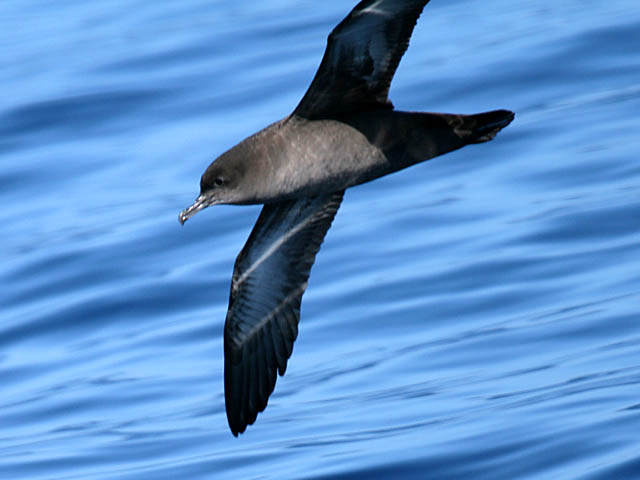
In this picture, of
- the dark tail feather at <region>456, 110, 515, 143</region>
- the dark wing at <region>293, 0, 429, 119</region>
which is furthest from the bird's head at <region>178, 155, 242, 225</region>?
the dark tail feather at <region>456, 110, 515, 143</region>

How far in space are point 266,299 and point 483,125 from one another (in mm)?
2313

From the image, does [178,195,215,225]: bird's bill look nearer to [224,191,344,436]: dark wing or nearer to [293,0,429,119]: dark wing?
[293,0,429,119]: dark wing

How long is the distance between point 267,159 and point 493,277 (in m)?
4.80

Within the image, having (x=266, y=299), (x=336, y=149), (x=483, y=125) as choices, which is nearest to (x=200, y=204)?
(x=336, y=149)

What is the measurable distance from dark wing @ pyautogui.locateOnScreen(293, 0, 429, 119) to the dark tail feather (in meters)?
0.46

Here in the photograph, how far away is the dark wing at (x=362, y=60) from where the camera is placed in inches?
284

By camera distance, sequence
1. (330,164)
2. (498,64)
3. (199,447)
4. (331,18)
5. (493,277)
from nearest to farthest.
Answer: (330,164), (199,447), (493,277), (498,64), (331,18)

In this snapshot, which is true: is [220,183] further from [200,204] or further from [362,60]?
[362,60]

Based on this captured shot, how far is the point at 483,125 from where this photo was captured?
7.25m

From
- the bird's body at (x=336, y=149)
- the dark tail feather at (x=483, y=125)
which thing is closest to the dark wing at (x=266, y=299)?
the bird's body at (x=336, y=149)

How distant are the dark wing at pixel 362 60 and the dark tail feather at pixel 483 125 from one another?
1.51 feet

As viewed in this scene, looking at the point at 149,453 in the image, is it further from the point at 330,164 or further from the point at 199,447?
the point at 330,164

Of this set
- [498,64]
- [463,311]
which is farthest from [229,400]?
[498,64]

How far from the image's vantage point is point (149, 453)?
440 inches
